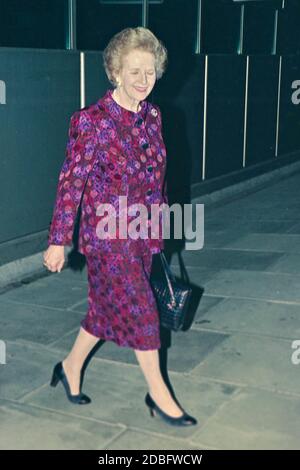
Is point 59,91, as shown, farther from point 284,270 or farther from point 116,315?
point 116,315

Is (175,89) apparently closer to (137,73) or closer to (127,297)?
(137,73)

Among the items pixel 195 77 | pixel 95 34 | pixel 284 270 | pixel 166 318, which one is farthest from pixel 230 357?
pixel 195 77

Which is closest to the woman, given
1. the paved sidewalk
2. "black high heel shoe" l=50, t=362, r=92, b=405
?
the paved sidewalk

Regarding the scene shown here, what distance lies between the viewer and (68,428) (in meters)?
3.45

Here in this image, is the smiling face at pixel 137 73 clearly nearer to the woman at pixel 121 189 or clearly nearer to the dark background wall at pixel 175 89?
the woman at pixel 121 189

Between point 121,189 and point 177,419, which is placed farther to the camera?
point 177,419

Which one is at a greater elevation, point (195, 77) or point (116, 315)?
point (195, 77)

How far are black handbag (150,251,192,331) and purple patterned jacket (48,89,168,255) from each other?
27 centimetres

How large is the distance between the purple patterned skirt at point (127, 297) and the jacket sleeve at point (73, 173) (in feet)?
0.70

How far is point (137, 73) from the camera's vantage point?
329 cm

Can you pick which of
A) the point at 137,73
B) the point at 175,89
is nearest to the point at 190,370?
the point at 137,73

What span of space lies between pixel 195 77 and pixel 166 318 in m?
6.32

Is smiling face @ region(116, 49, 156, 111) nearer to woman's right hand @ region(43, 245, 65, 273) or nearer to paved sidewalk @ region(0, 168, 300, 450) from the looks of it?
woman's right hand @ region(43, 245, 65, 273)

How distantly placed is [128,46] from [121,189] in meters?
0.65
